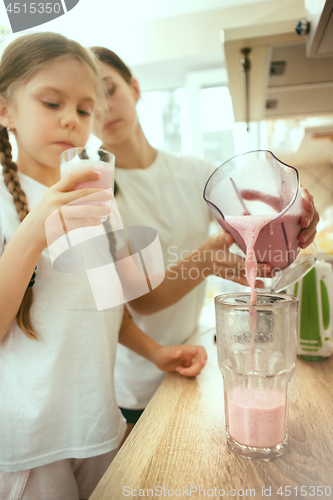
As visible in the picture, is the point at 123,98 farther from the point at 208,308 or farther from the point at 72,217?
the point at 208,308

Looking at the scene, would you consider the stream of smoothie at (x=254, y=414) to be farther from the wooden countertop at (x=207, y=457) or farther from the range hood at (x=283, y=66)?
the range hood at (x=283, y=66)

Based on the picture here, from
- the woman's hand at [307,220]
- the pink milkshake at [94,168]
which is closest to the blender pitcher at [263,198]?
the woman's hand at [307,220]

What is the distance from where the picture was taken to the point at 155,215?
83 centimetres

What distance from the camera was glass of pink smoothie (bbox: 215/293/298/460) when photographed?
38 cm

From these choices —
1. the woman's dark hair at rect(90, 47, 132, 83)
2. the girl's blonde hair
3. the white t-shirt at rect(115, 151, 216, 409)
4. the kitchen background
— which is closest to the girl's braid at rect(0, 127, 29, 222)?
the girl's blonde hair

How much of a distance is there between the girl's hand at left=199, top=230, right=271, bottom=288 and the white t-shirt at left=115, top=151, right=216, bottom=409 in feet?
0.59

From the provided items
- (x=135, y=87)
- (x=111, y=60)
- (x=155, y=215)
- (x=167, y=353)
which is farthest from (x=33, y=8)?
(x=167, y=353)

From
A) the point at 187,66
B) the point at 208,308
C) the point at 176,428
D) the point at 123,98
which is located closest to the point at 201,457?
the point at 176,428

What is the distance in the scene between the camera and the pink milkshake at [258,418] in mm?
383

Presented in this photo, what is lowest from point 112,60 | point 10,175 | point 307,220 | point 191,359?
point 191,359

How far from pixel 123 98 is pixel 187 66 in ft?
3.86

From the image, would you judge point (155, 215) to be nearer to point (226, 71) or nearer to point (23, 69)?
point (23, 69)

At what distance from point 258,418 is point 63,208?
323mm

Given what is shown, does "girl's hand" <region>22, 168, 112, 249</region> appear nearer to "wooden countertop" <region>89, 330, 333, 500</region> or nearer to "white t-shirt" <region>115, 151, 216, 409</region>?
"wooden countertop" <region>89, 330, 333, 500</region>
